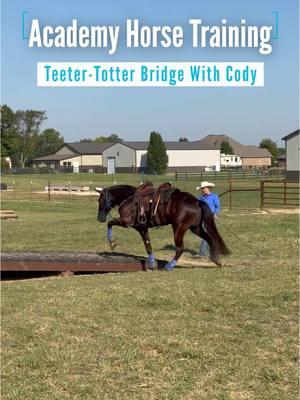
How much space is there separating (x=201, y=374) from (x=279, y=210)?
21675 mm

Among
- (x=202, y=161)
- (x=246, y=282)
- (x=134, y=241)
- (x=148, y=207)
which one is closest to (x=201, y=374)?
(x=246, y=282)

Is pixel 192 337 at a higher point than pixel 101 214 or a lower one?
lower

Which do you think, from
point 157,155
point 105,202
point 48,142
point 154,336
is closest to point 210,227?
point 105,202

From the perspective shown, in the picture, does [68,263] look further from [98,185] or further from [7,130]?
[7,130]

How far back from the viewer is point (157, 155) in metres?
97.4

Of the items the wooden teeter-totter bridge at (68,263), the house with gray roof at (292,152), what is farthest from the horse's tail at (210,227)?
the house with gray roof at (292,152)

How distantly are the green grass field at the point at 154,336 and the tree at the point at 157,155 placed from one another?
8768cm

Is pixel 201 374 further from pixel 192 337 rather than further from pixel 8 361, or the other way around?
pixel 8 361

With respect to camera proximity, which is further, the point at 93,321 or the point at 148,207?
the point at 148,207

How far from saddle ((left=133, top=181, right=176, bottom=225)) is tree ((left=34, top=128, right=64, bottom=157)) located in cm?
15039

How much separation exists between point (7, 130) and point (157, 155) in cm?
4293

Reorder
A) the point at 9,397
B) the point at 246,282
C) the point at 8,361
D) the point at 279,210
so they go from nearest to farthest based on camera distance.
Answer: the point at 9,397
the point at 8,361
the point at 246,282
the point at 279,210

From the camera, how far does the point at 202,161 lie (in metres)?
108

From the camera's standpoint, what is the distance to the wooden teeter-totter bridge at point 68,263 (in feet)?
32.2
